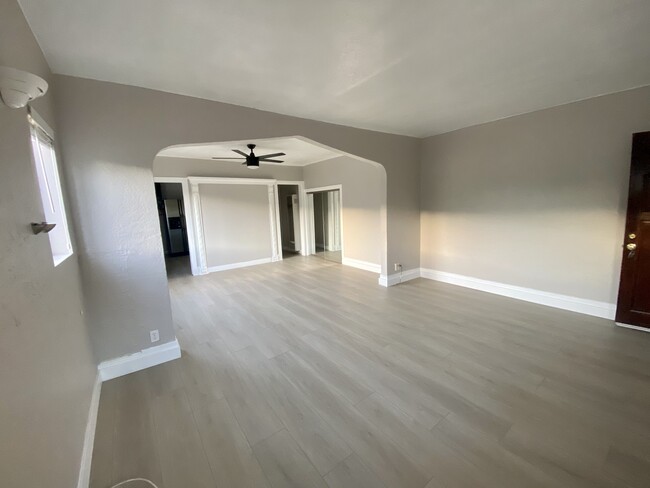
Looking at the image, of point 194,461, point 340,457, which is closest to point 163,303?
point 194,461

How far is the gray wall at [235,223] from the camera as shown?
5.80 meters

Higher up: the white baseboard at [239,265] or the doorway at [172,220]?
the doorway at [172,220]

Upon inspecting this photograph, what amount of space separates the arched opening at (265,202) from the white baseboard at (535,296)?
4.02ft

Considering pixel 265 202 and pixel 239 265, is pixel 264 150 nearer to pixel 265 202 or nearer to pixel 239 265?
pixel 265 202

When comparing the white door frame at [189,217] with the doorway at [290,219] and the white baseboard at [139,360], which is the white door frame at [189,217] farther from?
the white baseboard at [139,360]

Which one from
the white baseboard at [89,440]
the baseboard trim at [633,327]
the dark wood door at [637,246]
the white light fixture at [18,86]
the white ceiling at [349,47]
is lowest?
the baseboard trim at [633,327]

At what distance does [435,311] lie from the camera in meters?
3.48

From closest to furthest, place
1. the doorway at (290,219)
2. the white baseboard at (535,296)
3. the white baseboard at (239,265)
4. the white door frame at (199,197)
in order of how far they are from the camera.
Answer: the white baseboard at (535,296)
the white door frame at (199,197)
the white baseboard at (239,265)
the doorway at (290,219)

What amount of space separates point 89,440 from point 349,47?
3.07 m

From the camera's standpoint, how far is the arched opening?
5305mm

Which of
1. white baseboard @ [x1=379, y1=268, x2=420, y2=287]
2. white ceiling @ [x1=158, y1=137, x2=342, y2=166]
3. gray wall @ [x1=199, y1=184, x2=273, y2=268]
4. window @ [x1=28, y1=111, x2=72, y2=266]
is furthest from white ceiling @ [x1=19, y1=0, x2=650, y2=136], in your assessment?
gray wall @ [x1=199, y1=184, x2=273, y2=268]

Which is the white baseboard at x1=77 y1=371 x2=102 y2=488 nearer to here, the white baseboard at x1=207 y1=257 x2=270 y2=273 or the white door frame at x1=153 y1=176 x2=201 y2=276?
the white door frame at x1=153 y1=176 x2=201 y2=276

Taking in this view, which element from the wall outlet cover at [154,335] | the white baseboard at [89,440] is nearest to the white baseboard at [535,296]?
the wall outlet cover at [154,335]

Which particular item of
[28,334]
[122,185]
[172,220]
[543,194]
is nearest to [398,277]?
[543,194]
